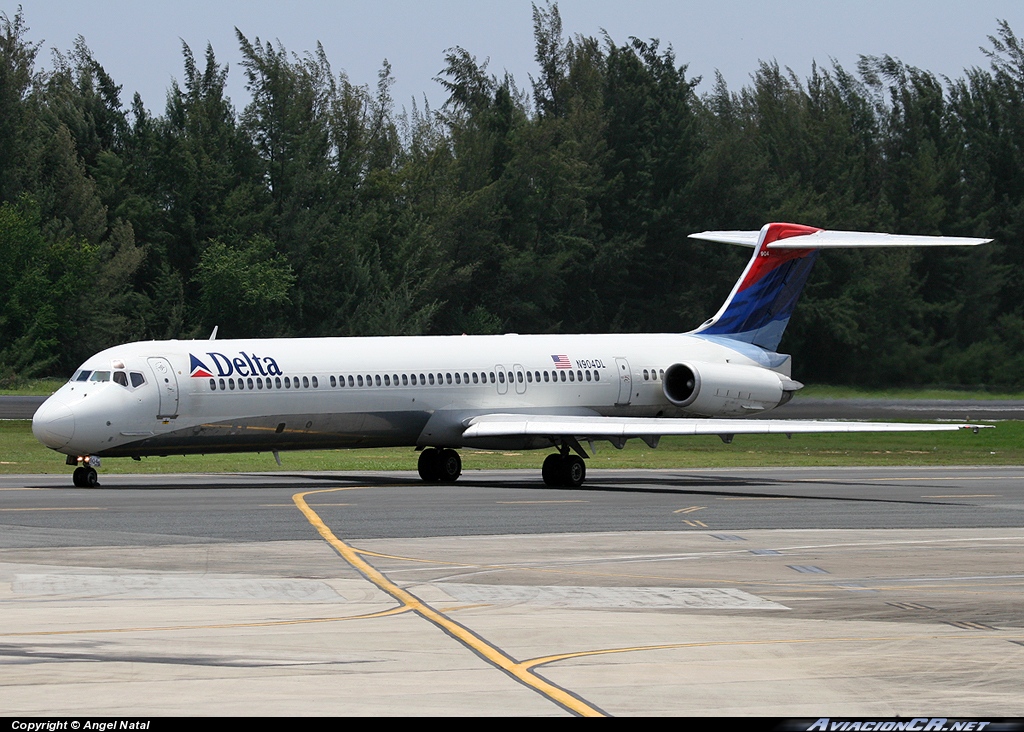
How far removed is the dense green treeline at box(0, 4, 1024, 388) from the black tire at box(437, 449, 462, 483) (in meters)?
→ 40.9

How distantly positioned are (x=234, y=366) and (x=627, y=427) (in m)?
8.03

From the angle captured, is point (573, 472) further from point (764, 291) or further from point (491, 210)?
point (491, 210)

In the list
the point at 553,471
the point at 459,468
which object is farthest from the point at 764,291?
the point at 459,468

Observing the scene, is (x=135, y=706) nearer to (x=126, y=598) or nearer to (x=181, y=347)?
(x=126, y=598)

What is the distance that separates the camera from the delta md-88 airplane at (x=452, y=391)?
29500mm

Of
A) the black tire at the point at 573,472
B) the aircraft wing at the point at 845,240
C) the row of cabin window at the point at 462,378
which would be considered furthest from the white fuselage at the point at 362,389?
the aircraft wing at the point at 845,240

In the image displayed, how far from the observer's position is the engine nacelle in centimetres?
3625

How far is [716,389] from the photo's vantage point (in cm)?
3641

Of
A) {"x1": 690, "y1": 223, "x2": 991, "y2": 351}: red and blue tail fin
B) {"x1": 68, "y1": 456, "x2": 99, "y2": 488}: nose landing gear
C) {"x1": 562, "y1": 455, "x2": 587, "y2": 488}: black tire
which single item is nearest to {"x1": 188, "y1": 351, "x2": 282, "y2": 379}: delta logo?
{"x1": 68, "y1": 456, "x2": 99, "y2": 488}: nose landing gear

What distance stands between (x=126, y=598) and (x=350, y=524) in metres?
8.20

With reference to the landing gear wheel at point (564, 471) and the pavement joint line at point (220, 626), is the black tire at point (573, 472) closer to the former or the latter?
the landing gear wheel at point (564, 471)

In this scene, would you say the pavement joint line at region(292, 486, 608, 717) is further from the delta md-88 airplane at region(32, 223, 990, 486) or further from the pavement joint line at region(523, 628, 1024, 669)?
the delta md-88 airplane at region(32, 223, 990, 486)

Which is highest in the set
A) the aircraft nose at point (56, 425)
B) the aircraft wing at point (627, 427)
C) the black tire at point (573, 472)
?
the aircraft nose at point (56, 425)

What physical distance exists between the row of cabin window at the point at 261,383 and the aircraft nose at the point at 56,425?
2723 mm
